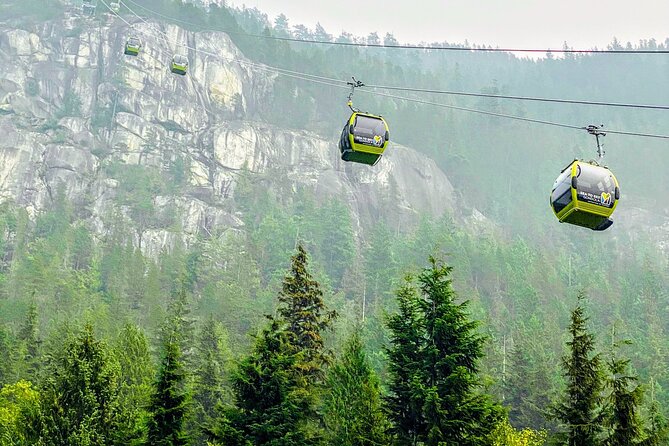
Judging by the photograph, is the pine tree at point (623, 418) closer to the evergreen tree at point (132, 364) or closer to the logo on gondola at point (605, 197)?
the logo on gondola at point (605, 197)

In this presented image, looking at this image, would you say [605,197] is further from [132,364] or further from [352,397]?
[132,364]

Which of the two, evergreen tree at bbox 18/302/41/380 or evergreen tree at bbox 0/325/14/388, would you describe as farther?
evergreen tree at bbox 18/302/41/380

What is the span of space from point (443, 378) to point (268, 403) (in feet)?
18.1

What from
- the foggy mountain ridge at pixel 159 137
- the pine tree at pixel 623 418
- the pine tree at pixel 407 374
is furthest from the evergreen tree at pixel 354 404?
the foggy mountain ridge at pixel 159 137

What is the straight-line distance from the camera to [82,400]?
25109 mm

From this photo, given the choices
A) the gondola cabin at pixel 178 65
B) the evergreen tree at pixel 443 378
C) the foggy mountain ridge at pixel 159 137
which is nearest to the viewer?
the evergreen tree at pixel 443 378

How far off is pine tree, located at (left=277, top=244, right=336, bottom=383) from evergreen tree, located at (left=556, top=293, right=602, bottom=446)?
30.4 feet

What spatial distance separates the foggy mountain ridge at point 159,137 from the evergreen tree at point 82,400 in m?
76.9

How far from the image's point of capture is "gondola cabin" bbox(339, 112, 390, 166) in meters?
22.3

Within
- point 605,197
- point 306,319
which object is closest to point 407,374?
point 306,319

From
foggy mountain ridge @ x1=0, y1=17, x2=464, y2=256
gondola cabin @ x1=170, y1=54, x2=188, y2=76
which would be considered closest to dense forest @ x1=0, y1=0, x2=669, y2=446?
foggy mountain ridge @ x1=0, y1=17, x2=464, y2=256

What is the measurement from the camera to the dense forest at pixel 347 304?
71.0 feet

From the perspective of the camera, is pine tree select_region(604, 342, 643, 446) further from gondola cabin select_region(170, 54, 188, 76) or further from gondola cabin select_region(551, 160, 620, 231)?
gondola cabin select_region(170, 54, 188, 76)

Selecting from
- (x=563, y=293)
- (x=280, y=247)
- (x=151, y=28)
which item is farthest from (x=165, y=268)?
(x=151, y=28)
